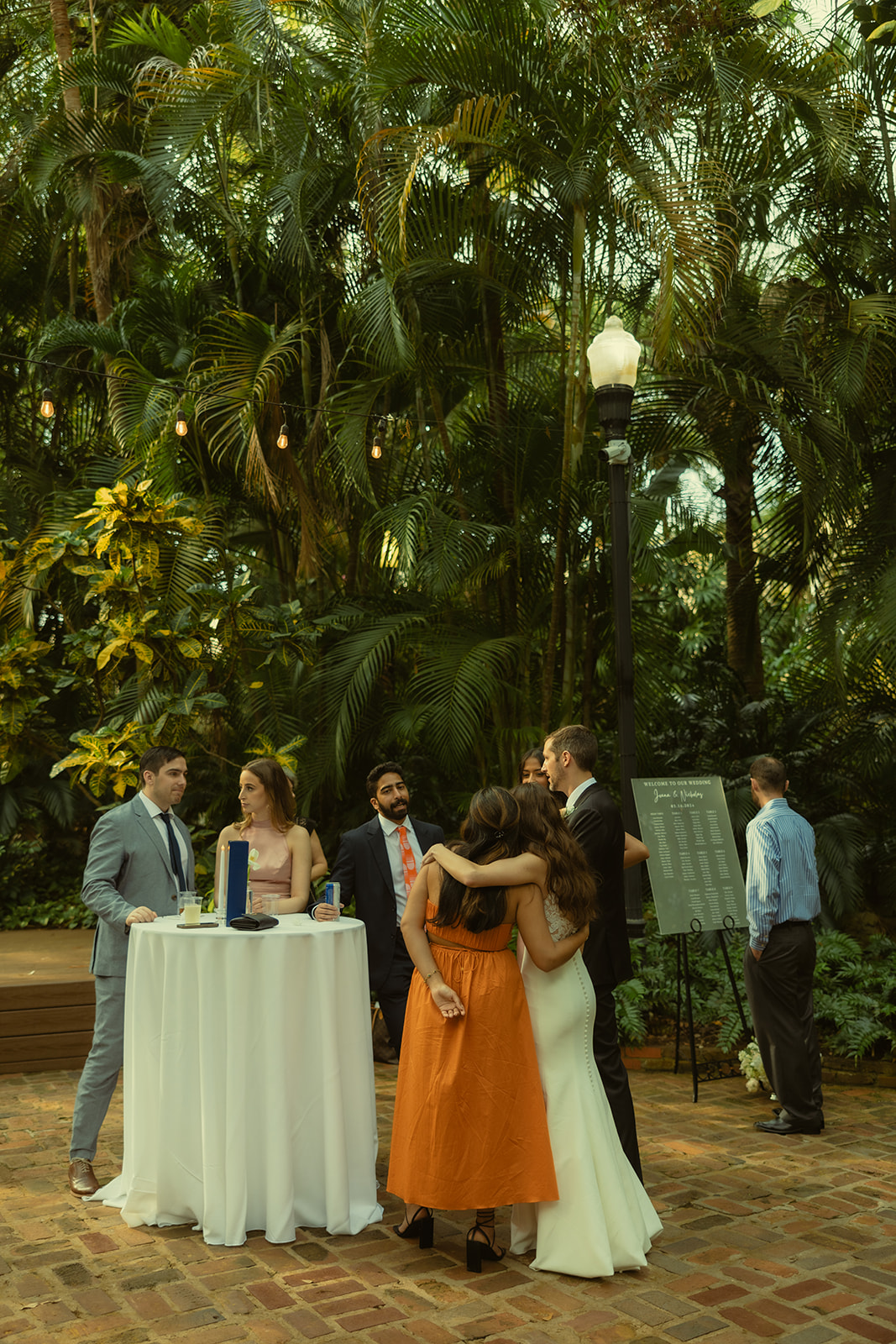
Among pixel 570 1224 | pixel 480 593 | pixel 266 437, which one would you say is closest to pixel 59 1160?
pixel 570 1224

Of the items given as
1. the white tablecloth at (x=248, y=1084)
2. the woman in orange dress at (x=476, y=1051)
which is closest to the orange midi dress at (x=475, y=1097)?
the woman in orange dress at (x=476, y=1051)

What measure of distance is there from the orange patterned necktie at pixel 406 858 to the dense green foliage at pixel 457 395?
1860 mm

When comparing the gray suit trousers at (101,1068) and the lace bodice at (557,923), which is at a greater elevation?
the lace bodice at (557,923)

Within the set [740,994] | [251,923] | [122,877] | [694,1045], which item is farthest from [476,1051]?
[740,994]

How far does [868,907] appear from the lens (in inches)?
360

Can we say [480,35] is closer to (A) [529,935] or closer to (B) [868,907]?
(A) [529,935]

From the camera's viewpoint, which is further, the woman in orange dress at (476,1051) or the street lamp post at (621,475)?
the street lamp post at (621,475)

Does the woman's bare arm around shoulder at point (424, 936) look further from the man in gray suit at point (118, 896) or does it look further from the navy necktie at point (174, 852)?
the navy necktie at point (174, 852)

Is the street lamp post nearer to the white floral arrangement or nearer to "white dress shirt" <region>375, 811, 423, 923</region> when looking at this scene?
the white floral arrangement

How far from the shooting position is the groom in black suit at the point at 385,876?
18.6 ft

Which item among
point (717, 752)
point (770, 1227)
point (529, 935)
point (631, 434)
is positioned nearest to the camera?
point (529, 935)

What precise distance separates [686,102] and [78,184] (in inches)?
215

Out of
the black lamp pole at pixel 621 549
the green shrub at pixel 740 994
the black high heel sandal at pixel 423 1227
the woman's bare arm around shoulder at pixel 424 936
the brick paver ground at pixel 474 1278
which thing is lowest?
the brick paver ground at pixel 474 1278

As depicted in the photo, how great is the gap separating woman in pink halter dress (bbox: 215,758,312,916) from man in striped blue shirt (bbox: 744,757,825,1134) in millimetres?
2153
